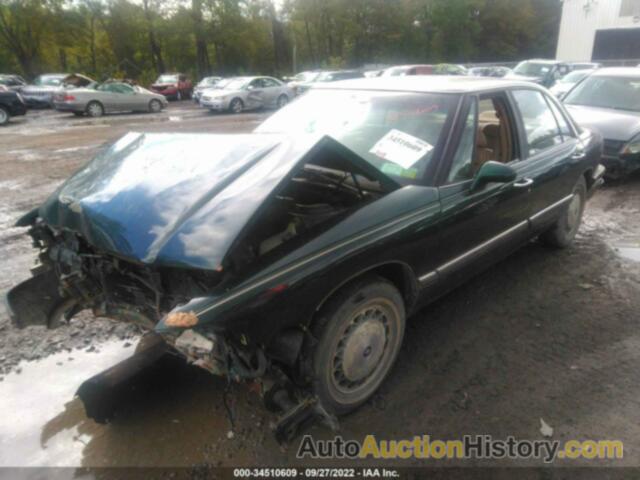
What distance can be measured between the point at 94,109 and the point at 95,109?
0.13 feet

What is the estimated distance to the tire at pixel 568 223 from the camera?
4.41 metres

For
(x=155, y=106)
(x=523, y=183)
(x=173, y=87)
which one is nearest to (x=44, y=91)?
(x=155, y=106)

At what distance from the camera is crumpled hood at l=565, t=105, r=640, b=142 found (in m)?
6.47

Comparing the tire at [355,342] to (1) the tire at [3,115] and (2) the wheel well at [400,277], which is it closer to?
(2) the wheel well at [400,277]

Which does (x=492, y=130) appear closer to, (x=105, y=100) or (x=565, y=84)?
(x=565, y=84)

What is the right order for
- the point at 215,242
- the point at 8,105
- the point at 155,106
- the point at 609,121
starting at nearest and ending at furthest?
the point at 215,242
the point at 609,121
the point at 8,105
the point at 155,106

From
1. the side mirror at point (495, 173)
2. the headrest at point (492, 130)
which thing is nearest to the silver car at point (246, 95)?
the headrest at point (492, 130)

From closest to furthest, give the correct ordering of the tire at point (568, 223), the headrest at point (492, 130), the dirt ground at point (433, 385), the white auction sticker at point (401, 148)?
1. the dirt ground at point (433, 385)
2. the white auction sticker at point (401, 148)
3. the headrest at point (492, 130)
4. the tire at point (568, 223)

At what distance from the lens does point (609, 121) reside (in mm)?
6785

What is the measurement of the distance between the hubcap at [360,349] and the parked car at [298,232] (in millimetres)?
11

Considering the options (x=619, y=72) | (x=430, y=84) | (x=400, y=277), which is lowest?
(x=400, y=277)

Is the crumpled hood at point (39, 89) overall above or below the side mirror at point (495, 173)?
above

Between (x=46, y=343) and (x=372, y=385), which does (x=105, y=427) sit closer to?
→ (x=46, y=343)

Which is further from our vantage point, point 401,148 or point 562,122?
point 562,122
